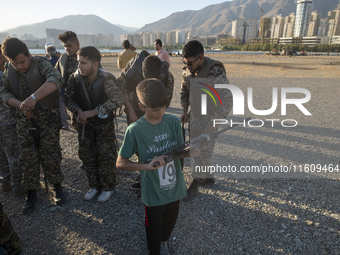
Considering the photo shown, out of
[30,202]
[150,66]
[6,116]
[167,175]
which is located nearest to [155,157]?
[167,175]

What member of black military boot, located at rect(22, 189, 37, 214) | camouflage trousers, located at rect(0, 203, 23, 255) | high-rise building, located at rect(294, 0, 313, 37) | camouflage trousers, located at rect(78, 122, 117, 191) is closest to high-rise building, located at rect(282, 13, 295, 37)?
high-rise building, located at rect(294, 0, 313, 37)

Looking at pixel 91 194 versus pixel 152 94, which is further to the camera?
pixel 91 194

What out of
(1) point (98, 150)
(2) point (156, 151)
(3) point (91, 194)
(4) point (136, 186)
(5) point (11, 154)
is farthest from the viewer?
(4) point (136, 186)

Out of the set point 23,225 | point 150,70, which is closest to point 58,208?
point 23,225

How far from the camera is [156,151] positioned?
6.30 feet

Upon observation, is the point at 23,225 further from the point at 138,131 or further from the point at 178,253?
the point at 138,131

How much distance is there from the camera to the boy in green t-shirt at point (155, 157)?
173 centimetres

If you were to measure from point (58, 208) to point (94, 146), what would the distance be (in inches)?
43.3

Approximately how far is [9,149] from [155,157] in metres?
2.77

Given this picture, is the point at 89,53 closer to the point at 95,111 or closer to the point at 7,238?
the point at 95,111

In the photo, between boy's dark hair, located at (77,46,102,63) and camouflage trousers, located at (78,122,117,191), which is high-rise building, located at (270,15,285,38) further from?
camouflage trousers, located at (78,122,117,191)

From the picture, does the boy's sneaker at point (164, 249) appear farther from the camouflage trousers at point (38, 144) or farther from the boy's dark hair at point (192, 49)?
the boy's dark hair at point (192, 49)

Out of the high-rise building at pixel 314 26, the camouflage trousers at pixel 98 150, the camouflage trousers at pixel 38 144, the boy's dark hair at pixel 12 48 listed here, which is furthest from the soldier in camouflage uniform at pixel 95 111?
the high-rise building at pixel 314 26

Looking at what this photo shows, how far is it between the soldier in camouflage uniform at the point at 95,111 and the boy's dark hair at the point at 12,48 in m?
0.66
